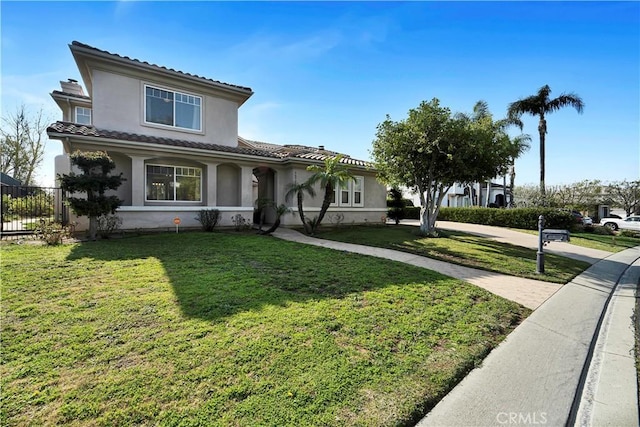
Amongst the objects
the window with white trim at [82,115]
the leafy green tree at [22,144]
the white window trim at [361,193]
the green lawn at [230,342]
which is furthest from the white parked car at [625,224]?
the leafy green tree at [22,144]

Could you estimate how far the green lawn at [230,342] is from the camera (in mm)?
2557

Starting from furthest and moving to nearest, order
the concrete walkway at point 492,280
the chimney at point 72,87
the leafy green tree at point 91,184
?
the chimney at point 72,87 → the leafy green tree at point 91,184 → the concrete walkway at point 492,280

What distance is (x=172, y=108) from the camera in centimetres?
1412

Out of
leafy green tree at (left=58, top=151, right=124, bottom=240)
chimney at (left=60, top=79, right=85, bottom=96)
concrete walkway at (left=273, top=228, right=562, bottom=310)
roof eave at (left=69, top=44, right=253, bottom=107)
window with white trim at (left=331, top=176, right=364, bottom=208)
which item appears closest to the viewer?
concrete walkway at (left=273, top=228, right=562, bottom=310)

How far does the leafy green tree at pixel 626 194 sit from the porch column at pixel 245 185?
53289mm

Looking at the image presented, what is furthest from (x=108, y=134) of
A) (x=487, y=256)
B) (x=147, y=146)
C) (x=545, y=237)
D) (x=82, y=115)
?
(x=545, y=237)

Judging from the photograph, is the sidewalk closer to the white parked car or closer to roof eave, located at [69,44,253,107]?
roof eave, located at [69,44,253,107]

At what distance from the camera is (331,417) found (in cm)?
250

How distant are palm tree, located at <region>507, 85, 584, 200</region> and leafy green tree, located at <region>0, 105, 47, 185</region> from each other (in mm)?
44795

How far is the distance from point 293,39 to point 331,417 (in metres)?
12.5

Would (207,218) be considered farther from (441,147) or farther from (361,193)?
(441,147)

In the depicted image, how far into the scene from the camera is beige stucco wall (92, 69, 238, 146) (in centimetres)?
1241

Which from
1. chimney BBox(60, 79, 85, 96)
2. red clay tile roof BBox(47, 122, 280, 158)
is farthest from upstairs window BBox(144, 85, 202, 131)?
chimney BBox(60, 79, 85, 96)

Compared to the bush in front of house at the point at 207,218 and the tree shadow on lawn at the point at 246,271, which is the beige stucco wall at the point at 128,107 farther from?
the tree shadow on lawn at the point at 246,271
